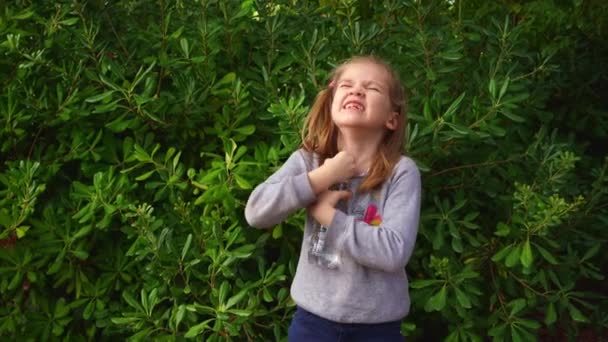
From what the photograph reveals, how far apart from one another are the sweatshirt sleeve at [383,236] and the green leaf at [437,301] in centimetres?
75

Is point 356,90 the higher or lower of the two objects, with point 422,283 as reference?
higher

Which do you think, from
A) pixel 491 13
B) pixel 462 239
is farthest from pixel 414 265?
pixel 491 13

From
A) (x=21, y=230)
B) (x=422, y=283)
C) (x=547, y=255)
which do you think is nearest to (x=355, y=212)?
(x=422, y=283)

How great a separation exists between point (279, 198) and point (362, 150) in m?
0.31

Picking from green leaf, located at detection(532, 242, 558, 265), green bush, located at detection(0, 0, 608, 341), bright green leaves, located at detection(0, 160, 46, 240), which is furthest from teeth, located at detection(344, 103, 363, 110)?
bright green leaves, located at detection(0, 160, 46, 240)

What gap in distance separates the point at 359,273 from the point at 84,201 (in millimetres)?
1456

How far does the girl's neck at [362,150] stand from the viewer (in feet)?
7.09

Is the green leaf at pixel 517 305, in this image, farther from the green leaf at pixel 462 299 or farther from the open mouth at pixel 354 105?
the open mouth at pixel 354 105

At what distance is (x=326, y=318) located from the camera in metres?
2.09

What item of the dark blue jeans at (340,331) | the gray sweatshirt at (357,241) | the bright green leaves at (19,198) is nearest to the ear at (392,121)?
the gray sweatshirt at (357,241)

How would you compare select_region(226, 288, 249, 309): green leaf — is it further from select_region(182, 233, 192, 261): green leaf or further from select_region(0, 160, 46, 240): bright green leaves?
select_region(0, 160, 46, 240): bright green leaves

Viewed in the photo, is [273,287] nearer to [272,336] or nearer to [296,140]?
[272,336]

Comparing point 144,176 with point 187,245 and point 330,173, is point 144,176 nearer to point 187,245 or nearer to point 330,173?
point 187,245

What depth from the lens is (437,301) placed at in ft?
8.93
